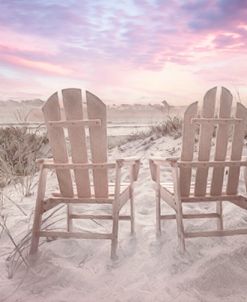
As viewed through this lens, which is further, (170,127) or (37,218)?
(170,127)

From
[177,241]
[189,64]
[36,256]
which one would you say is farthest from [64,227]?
[189,64]

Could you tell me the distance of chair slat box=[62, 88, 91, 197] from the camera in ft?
9.41

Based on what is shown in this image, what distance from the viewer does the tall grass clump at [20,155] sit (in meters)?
4.57

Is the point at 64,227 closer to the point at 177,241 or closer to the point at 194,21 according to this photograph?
the point at 177,241

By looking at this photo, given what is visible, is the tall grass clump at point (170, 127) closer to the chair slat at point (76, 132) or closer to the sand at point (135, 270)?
the sand at point (135, 270)

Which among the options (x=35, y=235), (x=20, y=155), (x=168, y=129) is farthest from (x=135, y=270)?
(x=168, y=129)

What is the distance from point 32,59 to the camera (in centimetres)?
613

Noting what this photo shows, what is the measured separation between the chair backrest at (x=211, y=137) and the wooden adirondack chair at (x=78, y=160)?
431 mm

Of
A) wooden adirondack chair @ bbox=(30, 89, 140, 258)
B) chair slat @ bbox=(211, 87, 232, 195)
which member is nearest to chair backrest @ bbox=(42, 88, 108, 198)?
wooden adirondack chair @ bbox=(30, 89, 140, 258)

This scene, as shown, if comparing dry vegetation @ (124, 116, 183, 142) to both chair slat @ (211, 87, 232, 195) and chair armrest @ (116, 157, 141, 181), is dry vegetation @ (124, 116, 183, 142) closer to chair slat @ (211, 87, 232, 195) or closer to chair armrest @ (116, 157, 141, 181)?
chair armrest @ (116, 157, 141, 181)

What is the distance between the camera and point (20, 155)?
4730 mm

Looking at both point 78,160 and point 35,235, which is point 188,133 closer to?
point 78,160

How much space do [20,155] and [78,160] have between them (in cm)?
199

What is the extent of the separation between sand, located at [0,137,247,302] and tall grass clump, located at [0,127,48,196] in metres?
1.19
